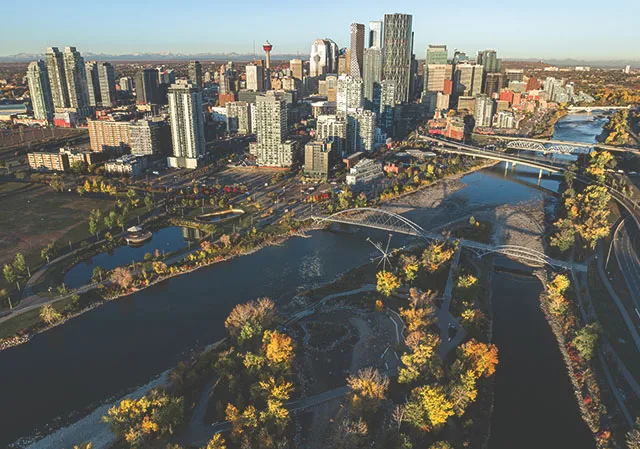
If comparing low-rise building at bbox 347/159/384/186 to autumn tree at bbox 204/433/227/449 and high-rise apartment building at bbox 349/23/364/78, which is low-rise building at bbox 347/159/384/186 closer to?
autumn tree at bbox 204/433/227/449

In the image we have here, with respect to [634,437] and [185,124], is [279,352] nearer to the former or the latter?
[634,437]

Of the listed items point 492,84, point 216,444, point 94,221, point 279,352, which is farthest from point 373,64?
point 216,444

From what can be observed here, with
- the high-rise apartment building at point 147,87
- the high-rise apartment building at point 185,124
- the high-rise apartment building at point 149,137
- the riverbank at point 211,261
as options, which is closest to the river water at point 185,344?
the riverbank at point 211,261

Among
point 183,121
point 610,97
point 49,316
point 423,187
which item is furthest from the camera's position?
point 610,97

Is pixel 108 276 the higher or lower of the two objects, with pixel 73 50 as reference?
lower

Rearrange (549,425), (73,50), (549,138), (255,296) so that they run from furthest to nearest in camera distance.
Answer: (73,50), (549,138), (255,296), (549,425)

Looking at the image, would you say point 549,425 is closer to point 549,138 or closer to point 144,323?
point 144,323

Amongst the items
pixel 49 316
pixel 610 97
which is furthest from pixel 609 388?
pixel 610 97

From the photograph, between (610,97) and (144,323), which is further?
(610,97)

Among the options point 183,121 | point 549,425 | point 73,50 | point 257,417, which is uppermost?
point 73,50
